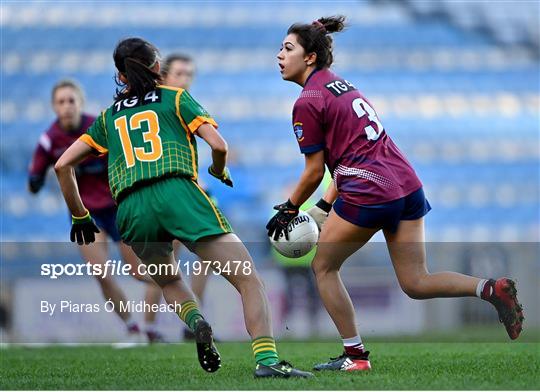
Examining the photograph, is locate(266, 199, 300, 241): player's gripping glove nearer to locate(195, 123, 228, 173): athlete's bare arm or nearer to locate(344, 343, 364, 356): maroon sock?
locate(195, 123, 228, 173): athlete's bare arm

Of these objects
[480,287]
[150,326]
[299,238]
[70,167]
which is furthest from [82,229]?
[150,326]

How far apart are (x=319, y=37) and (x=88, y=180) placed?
334 cm

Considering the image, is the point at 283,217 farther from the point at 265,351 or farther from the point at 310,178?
the point at 265,351

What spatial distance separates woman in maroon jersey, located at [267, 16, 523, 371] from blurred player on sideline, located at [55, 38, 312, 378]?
0.45 m

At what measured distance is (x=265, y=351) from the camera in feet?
18.5

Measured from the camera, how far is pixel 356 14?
42156mm

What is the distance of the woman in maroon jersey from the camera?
596 cm

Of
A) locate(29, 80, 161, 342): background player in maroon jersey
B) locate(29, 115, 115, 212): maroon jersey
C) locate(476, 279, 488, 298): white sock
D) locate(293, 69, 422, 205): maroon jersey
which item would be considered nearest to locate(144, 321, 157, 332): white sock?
locate(29, 80, 161, 342): background player in maroon jersey

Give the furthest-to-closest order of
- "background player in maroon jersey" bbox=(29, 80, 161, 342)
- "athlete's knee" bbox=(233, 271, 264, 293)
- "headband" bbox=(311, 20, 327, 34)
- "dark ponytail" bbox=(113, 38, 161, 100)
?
1. "background player in maroon jersey" bbox=(29, 80, 161, 342)
2. "headband" bbox=(311, 20, 327, 34)
3. "dark ponytail" bbox=(113, 38, 161, 100)
4. "athlete's knee" bbox=(233, 271, 264, 293)

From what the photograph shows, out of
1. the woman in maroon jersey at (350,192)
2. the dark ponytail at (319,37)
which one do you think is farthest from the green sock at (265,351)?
the dark ponytail at (319,37)

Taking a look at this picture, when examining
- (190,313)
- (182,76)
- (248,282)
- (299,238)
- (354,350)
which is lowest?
(354,350)

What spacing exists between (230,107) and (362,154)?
32.7 m

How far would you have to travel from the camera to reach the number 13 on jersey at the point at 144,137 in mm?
5730

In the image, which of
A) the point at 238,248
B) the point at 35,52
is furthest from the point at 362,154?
the point at 35,52
